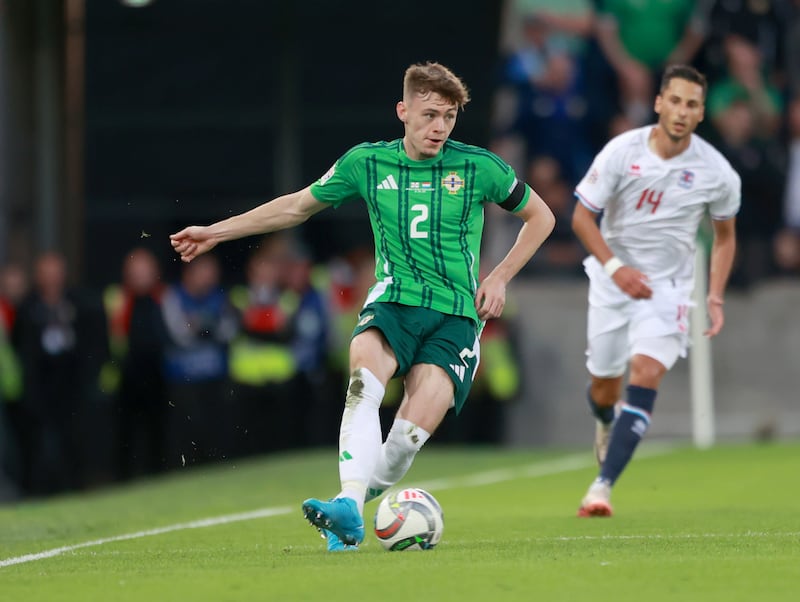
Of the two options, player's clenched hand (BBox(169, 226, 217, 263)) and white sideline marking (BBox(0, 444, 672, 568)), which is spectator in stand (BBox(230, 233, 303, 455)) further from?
player's clenched hand (BBox(169, 226, 217, 263))

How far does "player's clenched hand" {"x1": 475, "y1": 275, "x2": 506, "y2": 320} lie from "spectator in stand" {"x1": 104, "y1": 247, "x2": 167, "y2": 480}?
31.2ft

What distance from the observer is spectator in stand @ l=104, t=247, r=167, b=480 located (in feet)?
56.7

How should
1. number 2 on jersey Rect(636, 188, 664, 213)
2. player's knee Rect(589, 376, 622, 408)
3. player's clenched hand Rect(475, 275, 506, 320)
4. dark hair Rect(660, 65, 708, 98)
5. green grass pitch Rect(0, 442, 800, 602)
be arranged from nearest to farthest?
green grass pitch Rect(0, 442, 800, 602) → player's clenched hand Rect(475, 275, 506, 320) → dark hair Rect(660, 65, 708, 98) → number 2 on jersey Rect(636, 188, 664, 213) → player's knee Rect(589, 376, 622, 408)

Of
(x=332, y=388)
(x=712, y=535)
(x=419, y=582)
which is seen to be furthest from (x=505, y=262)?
(x=332, y=388)

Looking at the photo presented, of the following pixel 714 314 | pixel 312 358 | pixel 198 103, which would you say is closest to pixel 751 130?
pixel 312 358

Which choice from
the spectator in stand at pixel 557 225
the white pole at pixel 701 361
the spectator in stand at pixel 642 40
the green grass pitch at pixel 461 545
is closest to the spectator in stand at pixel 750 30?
the spectator in stand at pixel 642 40

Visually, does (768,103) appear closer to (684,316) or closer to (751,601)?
(684,316)

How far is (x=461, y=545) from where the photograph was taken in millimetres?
8062

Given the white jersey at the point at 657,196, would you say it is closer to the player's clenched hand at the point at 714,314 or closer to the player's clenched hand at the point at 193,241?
the player's clenched hand at the point at 714,314

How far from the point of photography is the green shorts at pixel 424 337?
8.05m

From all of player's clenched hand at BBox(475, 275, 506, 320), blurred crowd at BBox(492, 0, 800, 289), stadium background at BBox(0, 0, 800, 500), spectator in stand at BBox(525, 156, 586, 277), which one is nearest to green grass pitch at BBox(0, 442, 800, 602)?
player's clenched hand at BBox(475, 275, 506, 320)

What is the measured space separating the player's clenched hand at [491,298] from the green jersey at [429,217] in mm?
212

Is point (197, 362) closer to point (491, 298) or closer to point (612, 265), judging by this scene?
point (612, 265)

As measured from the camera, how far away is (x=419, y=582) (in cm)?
647
